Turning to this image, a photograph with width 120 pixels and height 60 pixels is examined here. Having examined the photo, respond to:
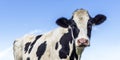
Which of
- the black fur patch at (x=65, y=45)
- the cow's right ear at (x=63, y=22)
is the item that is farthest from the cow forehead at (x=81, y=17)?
the black fur patch at (x=65, y=45)

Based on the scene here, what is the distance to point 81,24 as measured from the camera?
1395cm

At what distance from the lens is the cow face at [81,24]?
13.5m

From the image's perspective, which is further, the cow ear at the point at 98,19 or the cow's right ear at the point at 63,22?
the cow ear at the point at 98,19

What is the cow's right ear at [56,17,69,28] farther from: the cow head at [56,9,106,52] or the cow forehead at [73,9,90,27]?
the cow forehead at [73,9,90,27]

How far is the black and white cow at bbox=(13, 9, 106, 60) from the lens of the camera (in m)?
13.8

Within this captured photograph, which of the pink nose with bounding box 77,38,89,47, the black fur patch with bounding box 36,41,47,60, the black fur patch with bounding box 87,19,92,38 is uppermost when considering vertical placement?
the black fur patch with bounding box 87,19,92,38

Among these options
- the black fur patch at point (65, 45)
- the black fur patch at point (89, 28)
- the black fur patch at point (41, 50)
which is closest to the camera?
the black fur patch at point (89, 28)

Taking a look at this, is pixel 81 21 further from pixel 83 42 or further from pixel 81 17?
pixel 83 42

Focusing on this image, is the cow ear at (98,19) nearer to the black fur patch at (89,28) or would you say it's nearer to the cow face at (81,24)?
the cow face at (81,24)

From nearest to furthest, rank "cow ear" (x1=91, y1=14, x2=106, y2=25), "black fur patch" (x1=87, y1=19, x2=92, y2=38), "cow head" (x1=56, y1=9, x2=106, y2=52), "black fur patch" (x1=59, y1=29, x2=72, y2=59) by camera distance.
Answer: "cow head" (x1=56, y1=9, x2=106, y2=52) → "black fur patch" (x1=87, y1=19, x2=92, y2=38) → "black fur patch" (x1=59, y1=29, x2=72, y2=59) → "cow ear" (x1=91, y1=14, x2=106, y2=25)

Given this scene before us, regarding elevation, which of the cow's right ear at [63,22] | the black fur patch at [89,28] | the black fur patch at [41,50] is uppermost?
the cow's right ear at [63,22]

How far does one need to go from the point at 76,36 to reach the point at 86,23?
549mm

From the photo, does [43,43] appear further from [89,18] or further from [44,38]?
[89,18]

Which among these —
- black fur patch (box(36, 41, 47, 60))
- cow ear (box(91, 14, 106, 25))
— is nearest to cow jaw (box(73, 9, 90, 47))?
cow ear (box(91, 14, 106, 25))
